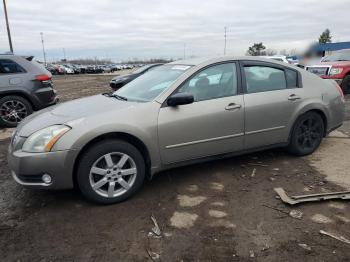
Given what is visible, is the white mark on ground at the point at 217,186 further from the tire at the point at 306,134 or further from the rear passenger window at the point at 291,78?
the rear passenger window at the point at 291,78

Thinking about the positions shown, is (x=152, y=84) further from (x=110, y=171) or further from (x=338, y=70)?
(x=338, y=70)

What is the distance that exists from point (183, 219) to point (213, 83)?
1.81 m

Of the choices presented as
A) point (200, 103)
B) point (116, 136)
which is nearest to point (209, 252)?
point (116, 136)

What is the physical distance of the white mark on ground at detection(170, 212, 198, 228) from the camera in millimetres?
3357

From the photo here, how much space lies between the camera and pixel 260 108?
181 inches

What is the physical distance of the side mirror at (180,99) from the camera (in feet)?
13.1

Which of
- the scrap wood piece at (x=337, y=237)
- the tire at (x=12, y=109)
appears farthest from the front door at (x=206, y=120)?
the tire at (x=12, y=109)

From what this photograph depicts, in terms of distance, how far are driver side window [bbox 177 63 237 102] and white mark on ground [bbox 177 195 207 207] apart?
1157 millimetres

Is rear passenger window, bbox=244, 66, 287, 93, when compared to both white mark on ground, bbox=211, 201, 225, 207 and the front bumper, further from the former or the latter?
the front bumper

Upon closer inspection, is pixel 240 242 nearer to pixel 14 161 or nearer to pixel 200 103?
pixel 200 103

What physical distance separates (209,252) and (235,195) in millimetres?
1186

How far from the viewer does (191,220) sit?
3447mm

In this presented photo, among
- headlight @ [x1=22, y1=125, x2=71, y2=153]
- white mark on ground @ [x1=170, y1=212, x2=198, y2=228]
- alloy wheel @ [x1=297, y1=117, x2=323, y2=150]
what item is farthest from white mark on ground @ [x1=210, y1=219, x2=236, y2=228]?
alloy wheel @ [x1=297, y1=117, x2=323, y2=150]

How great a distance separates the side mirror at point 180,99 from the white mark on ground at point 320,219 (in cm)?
178
